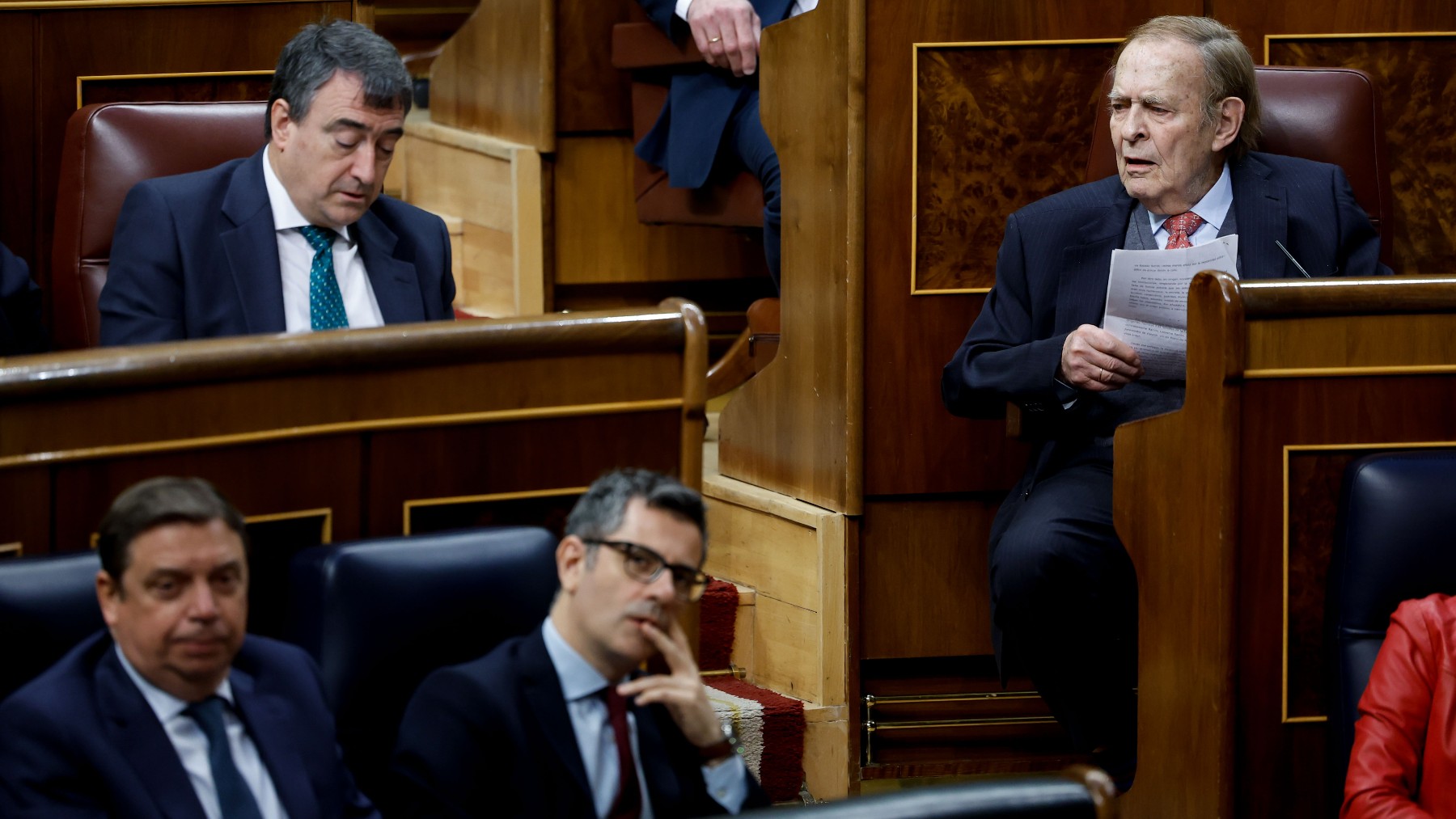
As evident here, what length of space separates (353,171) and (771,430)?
807 mm

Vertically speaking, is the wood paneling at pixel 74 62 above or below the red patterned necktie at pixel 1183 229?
above

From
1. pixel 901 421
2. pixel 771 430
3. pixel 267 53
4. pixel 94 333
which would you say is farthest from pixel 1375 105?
pixel 94 333

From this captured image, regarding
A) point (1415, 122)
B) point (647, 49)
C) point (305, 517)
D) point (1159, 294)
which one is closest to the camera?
point (305, 517)

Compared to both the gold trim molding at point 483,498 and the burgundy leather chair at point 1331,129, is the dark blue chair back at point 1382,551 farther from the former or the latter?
the gold trim molding at point 483,498

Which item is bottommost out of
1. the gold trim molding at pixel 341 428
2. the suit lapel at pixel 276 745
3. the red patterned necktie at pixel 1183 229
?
the suit lapel at pixel 276 745

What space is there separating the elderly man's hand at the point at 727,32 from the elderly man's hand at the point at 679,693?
4.79ft

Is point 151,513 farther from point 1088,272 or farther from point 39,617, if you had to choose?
point 1088,272

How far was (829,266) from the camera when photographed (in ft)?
7.61

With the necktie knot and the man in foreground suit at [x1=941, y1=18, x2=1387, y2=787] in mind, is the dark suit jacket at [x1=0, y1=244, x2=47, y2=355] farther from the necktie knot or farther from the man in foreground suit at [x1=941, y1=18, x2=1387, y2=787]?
the man in foreground suit at [x1=941, y1=18, x2=1387, y2=787]

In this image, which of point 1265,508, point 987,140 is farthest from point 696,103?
point 1265,508

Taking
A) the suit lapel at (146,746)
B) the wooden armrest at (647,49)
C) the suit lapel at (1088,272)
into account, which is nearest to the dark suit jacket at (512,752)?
the suit lapel at (146,746)

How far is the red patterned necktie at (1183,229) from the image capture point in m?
2.17

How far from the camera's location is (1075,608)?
2.05 meters

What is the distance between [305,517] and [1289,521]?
96 centimetres
